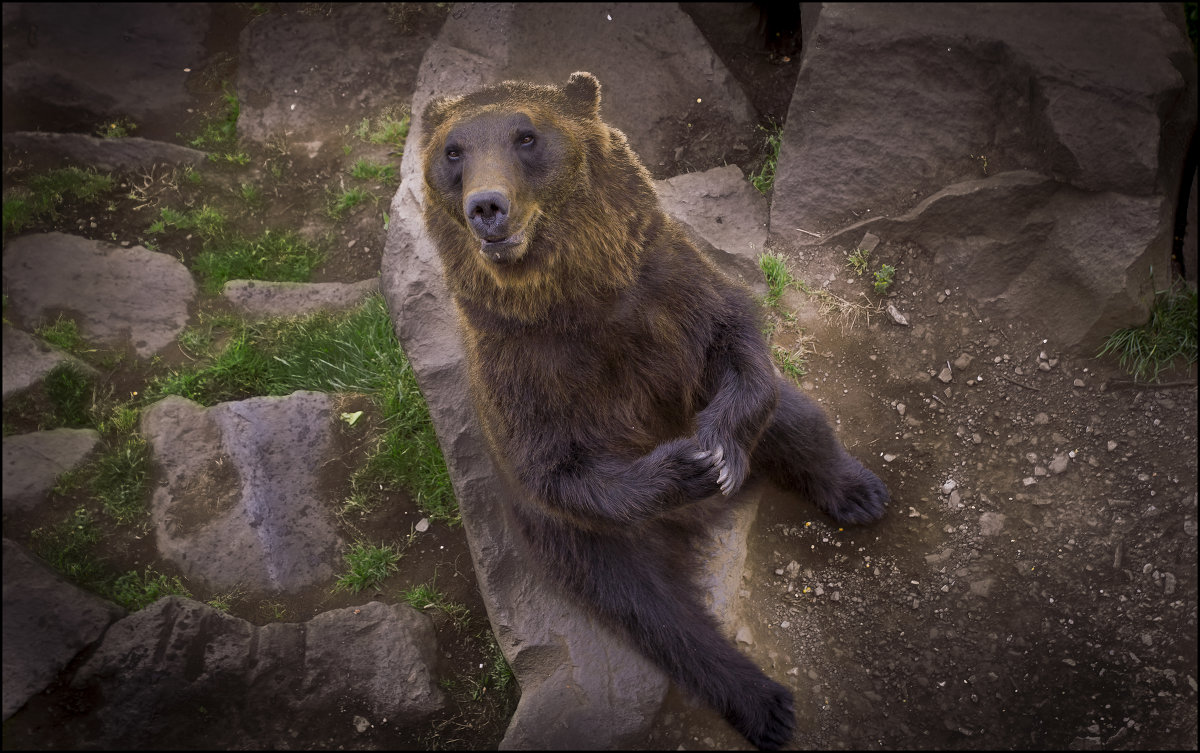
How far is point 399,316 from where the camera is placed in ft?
20.2

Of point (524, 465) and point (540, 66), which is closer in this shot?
point (524, 465)

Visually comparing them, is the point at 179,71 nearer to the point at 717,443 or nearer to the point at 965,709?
the point at 717,443

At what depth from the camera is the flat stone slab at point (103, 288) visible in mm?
6051

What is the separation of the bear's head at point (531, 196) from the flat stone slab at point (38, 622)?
2629mm

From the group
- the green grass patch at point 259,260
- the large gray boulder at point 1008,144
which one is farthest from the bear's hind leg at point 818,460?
the green grass patch at point 259,260

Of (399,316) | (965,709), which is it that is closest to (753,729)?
(965,709)

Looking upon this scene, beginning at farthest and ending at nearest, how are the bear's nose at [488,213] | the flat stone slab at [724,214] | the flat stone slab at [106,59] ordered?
the flat stone slab at [724,214] < the flat stone slab at [106,59] < the bear's nose at [488,213]

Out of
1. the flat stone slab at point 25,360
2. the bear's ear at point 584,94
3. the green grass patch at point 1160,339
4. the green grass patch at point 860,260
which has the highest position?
the bear's ear at point 584,94

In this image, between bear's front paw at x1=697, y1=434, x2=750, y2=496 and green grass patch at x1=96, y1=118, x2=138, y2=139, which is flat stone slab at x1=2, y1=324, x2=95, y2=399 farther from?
bear's front paw at x1=697, y1=434, x2=750, y2=496

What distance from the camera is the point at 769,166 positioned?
22.7 ft

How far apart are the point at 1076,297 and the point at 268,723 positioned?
5264mm

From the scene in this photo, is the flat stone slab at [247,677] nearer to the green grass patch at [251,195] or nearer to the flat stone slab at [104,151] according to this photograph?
the green grass patch at [251,195]

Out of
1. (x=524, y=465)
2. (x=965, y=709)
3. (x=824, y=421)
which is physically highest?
(x=524, y=465)

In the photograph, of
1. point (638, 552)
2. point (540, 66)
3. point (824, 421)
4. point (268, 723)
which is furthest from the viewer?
point (540, 66)
